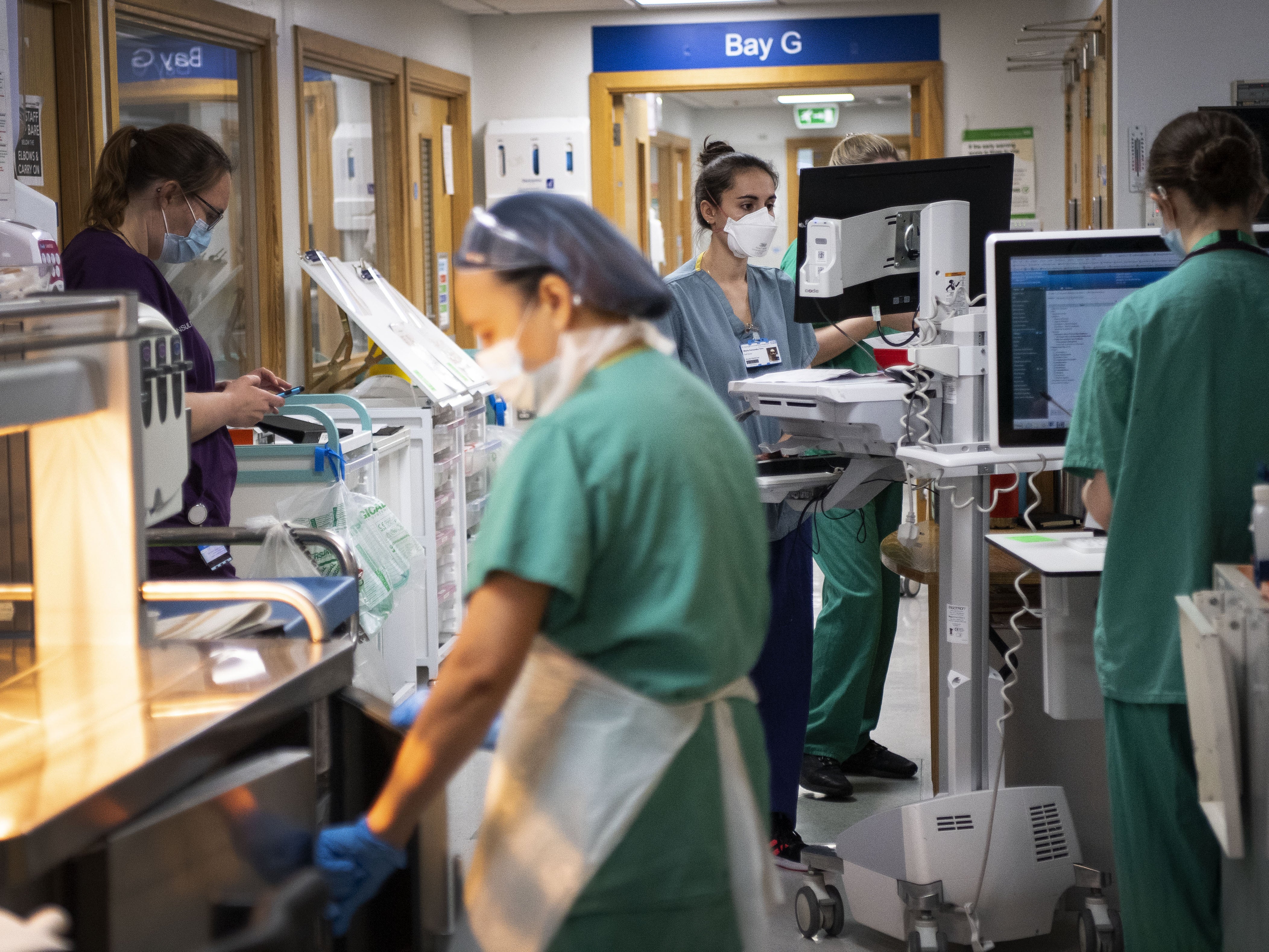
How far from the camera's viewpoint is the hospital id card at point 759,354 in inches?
124

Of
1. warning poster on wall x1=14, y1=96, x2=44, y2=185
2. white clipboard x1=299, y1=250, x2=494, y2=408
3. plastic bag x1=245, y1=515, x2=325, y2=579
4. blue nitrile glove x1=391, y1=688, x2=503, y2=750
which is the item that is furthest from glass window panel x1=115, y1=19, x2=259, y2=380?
blue nitrile glove x1=391, y1=688, x2=503, y2=750

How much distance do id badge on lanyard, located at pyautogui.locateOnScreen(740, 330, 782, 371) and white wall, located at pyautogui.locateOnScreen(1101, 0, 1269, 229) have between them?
2.20m

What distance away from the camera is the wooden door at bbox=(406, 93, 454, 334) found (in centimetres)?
625

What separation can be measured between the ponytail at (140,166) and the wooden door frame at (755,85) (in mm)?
4282

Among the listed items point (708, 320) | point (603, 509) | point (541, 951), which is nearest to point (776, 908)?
point (708, 320)

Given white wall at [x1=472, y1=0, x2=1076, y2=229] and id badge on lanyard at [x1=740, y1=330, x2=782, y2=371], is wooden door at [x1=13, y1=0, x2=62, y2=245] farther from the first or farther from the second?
white wall at [x1=472, y1=0, x2=1076, y2=229]

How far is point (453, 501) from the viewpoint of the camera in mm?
4926

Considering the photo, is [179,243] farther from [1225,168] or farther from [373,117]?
[373,117]

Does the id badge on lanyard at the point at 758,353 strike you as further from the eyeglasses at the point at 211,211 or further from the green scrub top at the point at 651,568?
the green scrub top at the point at 651,568

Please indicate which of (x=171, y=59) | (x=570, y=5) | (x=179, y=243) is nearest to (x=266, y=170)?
(x=171, y=59)

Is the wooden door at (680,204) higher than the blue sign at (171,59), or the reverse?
the wooden door at (680,204)

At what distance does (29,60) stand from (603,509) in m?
2.95

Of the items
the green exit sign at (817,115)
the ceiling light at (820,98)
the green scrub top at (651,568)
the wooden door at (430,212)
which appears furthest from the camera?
the green exit sign at (817,115)

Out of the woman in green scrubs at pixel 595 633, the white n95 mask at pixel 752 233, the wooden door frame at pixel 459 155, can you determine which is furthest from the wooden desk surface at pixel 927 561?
the wooden door frame at pixel 459 155
